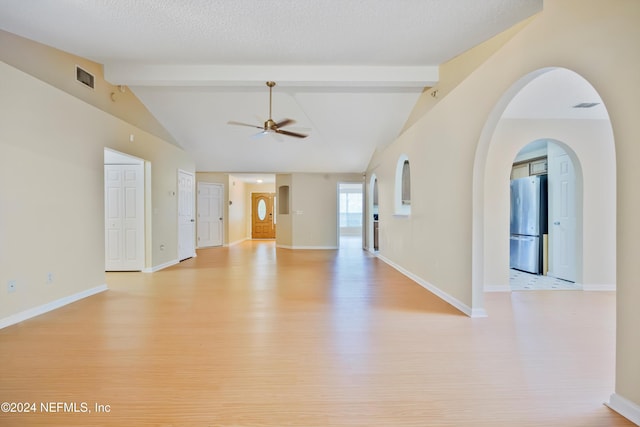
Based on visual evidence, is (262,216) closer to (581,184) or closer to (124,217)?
(124,217)

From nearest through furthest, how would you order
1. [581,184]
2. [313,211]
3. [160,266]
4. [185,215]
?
[581,184]
[160,266]
[185,215]
[313,211]

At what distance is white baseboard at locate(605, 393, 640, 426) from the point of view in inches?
64.1

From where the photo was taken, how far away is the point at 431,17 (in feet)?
9.70

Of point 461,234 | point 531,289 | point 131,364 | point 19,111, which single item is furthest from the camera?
point 531,289

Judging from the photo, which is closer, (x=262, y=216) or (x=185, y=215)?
(x=185, y=215)

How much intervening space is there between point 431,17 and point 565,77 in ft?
4.50

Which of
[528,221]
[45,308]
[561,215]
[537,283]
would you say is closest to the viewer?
[45,308]

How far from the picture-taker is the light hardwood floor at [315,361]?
1726 millimetres

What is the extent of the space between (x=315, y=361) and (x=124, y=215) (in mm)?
4991

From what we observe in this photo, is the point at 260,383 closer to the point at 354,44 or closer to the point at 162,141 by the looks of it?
the point at 354,44

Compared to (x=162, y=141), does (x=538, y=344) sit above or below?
below

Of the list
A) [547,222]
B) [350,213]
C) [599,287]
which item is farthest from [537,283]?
[350,213]

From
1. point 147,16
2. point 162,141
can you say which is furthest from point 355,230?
point 147,16

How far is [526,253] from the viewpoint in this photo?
5672mm
